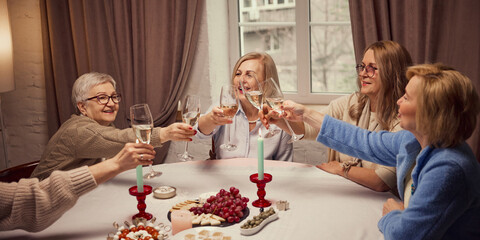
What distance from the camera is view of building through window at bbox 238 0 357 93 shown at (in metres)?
3.63

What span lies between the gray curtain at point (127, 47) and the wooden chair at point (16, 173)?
4.44ft

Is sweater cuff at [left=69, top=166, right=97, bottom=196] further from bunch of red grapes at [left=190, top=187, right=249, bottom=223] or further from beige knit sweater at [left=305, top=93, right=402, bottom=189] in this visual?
beige knit sweater at [left=305, top=93, right=402, bottom=189]

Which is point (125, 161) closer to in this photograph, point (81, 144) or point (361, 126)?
point (81, 144)

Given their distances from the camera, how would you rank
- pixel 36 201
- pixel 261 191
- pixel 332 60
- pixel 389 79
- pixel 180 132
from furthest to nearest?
pixel 332 60
pixel 389 79
pixel 180 132
pixel 261 191
pixel 36 201

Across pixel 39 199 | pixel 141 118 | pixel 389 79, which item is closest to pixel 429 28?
pixel 389 79

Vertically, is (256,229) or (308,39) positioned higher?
(308,39)

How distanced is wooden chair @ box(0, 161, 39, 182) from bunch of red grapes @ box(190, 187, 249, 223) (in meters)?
1.18

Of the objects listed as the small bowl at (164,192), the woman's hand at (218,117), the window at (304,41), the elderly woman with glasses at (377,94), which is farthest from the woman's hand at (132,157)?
the window at (304,41)

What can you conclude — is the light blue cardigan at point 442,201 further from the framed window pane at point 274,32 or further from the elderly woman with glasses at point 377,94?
the framed window pane at point 274,32

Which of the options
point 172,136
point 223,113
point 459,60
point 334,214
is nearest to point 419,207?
point 334,214

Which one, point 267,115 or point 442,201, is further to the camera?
point 267,115

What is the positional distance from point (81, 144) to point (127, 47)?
63.4 inches

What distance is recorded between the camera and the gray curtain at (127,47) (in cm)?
363

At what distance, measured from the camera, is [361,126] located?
96.0 inches
